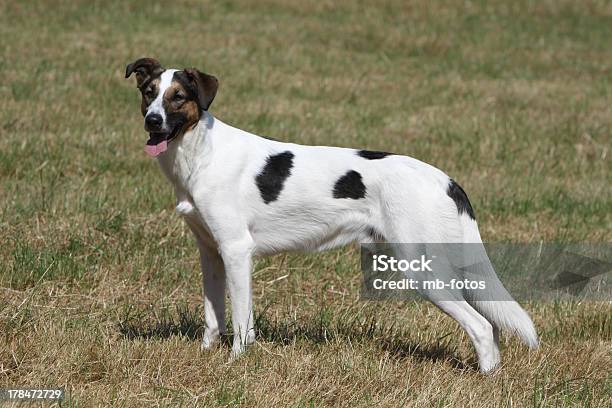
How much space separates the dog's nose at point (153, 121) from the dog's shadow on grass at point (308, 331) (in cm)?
131

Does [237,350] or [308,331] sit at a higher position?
[237,350]

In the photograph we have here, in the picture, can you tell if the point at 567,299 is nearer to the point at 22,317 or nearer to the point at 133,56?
the point at 22,317

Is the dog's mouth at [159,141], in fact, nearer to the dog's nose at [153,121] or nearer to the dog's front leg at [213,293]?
the dog's nose at [153,121]

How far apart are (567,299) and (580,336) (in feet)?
2.28

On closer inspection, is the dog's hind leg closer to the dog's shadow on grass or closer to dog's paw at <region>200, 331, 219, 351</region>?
the dog's shadow on grass

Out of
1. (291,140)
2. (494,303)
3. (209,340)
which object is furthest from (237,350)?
(291,140)

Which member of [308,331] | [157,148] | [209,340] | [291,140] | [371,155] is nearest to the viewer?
[157,148]

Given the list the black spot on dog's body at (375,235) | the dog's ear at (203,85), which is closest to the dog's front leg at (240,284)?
the black spot on dog's body at (375,235)

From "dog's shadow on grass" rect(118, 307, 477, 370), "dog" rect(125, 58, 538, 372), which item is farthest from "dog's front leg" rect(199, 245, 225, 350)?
"dog" rect(125, 58, 538, 372)

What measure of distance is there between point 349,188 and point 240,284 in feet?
2.75

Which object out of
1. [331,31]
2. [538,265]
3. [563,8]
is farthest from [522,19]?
[538,265]

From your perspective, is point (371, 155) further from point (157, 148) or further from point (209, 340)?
point (209, 340)

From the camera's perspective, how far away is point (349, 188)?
5.36 metres

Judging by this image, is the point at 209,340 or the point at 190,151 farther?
the point at 209,340
